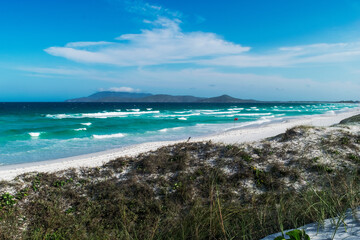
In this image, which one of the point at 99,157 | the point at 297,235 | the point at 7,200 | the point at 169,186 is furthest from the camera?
the point at 99,157

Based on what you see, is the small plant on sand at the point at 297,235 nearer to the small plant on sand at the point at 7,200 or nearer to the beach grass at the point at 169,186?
the beach grass at the point at 169,186

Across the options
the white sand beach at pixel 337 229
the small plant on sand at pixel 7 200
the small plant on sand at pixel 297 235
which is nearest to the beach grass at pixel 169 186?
the small plant on sand at pixel 7 200

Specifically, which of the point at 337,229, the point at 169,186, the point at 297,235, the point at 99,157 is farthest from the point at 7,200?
the point at 337,229

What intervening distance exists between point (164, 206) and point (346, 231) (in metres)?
4.13

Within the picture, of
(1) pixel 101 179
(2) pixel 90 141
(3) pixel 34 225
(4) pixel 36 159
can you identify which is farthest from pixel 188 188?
(2) pixel 90 141

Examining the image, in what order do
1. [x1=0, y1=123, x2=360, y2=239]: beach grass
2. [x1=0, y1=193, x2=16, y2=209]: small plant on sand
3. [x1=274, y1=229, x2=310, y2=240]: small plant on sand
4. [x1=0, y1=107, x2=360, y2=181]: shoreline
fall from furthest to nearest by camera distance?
[x1=0, y1=107, x2=360, y2=181]: shoreline, [x1=0, y1=193, x2=16, y2=209]: small plant on sand, [x1=0, y1=123, x2=360, y2=239]: beach grass, [x1=274, y1=229, x2=310, y2=240]: small plant on sand

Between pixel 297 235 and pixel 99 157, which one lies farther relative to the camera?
pixel 99 157

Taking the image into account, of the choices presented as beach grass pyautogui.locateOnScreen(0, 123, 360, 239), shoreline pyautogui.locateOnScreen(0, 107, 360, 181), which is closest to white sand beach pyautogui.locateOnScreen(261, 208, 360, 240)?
beach grass pyautogui.locateOnScreen(0, 123, 360, 239)

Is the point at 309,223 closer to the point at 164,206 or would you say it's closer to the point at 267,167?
the point at 164,206

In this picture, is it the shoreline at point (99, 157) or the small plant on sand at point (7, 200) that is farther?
the shoreline at point (99, 157)

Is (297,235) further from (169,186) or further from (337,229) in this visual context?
(169,186)

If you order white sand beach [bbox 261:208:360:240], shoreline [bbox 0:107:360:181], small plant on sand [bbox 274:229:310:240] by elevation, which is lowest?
shoreline [bbox 0:107:360:181]

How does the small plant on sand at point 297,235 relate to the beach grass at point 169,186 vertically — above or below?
above

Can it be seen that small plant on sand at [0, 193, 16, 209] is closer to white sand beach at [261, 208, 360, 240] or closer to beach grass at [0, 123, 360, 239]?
beach grass at [0, 123, 360, 239]
